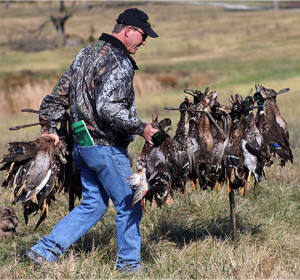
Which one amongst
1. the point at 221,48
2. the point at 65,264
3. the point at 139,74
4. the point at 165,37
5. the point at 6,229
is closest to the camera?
the point at 65,264

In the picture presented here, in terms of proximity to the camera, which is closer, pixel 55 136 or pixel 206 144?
pixel 206 144

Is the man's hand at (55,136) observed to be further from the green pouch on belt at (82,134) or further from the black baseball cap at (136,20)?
the black baseball cap at (136,20)

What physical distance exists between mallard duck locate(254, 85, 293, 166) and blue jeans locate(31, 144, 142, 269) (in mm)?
1580

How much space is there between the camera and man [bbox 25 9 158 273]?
518 centimetres

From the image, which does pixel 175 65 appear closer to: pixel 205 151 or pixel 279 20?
pixel 205 151

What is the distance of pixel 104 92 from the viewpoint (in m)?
5.15

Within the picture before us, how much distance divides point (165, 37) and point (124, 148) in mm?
52221

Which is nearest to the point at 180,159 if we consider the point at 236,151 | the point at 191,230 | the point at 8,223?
the point at 236,151

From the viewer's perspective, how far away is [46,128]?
227 inches

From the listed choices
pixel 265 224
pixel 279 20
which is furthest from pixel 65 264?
pixel 279 20

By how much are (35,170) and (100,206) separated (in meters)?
0.77

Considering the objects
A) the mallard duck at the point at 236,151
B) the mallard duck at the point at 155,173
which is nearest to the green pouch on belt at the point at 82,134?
the mallard duck at the point at 155,173

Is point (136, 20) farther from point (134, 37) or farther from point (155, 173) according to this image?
point (155, 173)

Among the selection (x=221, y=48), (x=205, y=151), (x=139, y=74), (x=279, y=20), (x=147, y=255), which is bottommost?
(x=147, y=255)
